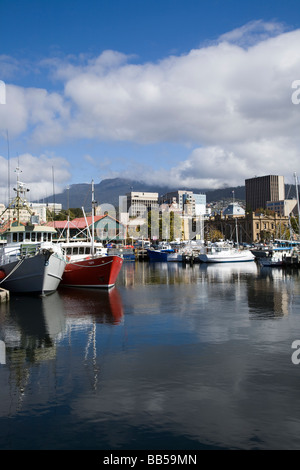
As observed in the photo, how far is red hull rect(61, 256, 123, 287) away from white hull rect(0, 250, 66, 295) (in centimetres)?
449

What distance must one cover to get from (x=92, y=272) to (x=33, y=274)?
8076mm

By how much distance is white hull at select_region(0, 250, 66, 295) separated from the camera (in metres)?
34.5

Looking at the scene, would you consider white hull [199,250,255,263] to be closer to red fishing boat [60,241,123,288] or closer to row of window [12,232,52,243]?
red fishing boat [60,241,123,288]

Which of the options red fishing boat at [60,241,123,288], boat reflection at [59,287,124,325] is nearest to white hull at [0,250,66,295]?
boat reflection at [59,287,124,325]

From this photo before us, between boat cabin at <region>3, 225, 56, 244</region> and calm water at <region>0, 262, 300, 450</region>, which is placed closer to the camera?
calm water at <region>0, 262, 300, 450</region>

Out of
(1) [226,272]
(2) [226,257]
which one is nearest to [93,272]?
(1) [226,272]

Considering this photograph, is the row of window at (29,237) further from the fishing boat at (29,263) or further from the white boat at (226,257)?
the white boat at (226,257)

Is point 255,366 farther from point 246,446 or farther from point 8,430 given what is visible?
point 8,430

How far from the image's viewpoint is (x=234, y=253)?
286 feet

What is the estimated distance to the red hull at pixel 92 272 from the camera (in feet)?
134

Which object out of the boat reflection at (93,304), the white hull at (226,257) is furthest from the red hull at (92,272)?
the white hull at (226,257)

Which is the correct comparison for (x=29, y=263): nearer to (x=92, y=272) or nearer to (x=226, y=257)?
(x=92, y=272)

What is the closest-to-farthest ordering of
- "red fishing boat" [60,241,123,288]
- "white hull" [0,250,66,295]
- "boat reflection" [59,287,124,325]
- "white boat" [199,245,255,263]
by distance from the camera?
"boat reflection" [59,287,124,325] → "white hull" [0,250,66,295] → "red fishing boat" [60,241,123,288] → "white boat" [199,245,255,263]

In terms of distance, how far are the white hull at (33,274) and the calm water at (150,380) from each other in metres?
6.63
